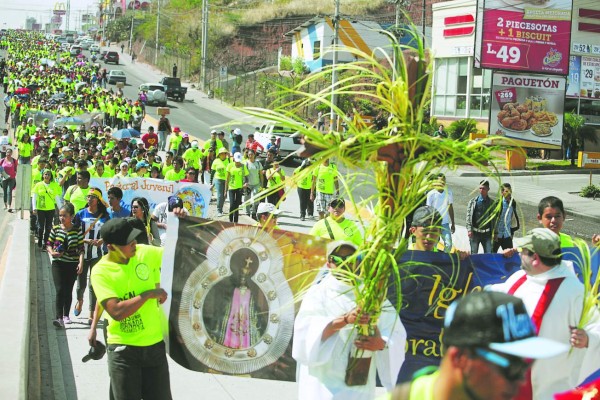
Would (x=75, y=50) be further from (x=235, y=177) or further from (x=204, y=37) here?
(x=235, y=177)

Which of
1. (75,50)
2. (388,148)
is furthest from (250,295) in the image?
(75,50)

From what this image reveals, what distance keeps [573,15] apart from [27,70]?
40.9 metres

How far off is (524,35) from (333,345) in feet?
117

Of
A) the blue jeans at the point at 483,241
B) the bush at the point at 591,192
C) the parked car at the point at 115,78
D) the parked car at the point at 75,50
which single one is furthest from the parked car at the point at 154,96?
the parked car at the point at 75,50

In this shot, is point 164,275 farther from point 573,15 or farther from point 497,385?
point 573,15

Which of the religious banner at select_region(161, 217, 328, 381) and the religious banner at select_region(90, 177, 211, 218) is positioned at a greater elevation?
the religious banner at select_region(90, 177, 211, 218)

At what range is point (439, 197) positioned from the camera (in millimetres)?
14359

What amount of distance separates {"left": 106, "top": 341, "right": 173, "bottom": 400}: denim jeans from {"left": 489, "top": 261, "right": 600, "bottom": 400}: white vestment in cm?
251

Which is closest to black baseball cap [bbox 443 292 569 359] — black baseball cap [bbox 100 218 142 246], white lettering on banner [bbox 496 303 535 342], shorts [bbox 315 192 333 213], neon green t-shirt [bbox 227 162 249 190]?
white lettering on banner [bbox 496 303 535 342]

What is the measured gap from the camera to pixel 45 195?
55.8ft

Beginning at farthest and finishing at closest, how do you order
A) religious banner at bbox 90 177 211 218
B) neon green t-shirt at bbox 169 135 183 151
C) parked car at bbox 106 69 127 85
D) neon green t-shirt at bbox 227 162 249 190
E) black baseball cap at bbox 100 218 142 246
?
parked car at bbox 106 69 127 85 < neon green t-shirt at bbox 169 135 183 151 < neon green t-shirt at bbox 227 162 249 190 < religious banner at bbox 90 177 211 218 < black baseball cap at bbox 100 218 142 246

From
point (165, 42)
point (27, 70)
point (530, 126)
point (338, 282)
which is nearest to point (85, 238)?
point (338, 282)

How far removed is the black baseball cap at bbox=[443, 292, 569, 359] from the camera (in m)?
2.53

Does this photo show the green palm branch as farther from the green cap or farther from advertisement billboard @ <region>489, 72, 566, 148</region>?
advertisement billboard @ <region>489, 72, 566, 148</region>
